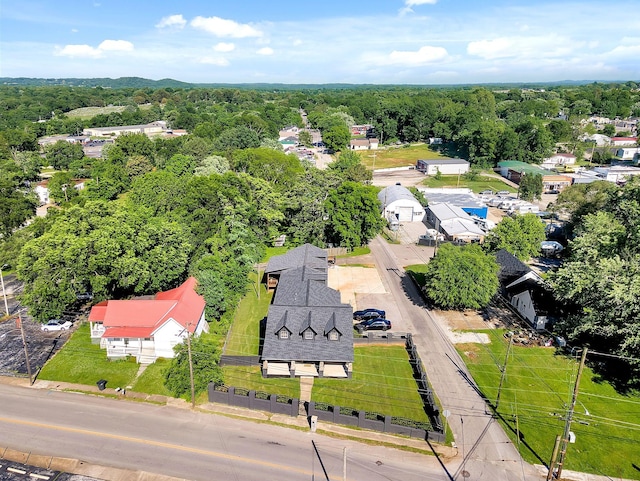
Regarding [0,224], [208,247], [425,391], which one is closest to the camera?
[425,391]


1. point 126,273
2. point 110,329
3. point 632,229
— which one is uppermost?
point 632,229

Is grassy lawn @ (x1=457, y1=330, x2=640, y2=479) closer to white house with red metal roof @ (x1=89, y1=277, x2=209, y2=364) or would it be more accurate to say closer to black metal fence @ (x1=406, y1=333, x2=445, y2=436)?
black metal fence @ (x1=406, y1=333, x2=445, y2=436)

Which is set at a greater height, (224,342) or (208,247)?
(208,247)

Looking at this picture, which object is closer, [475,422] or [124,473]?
[124,473]

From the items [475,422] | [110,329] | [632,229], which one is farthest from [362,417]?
[632,229]

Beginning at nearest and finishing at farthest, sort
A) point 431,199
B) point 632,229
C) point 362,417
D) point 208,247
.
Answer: point 362,417 → point 632,229 → point 208,247 → point 431,199

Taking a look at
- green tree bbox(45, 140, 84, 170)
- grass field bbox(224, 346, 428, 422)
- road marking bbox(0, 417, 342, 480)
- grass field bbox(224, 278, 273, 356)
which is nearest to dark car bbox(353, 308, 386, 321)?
grass field bbox(224, 346, 428, 422)

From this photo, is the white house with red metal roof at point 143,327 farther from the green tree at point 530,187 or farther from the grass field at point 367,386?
the green tree at point 530,187

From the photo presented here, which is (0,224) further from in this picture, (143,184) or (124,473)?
(124,473)
